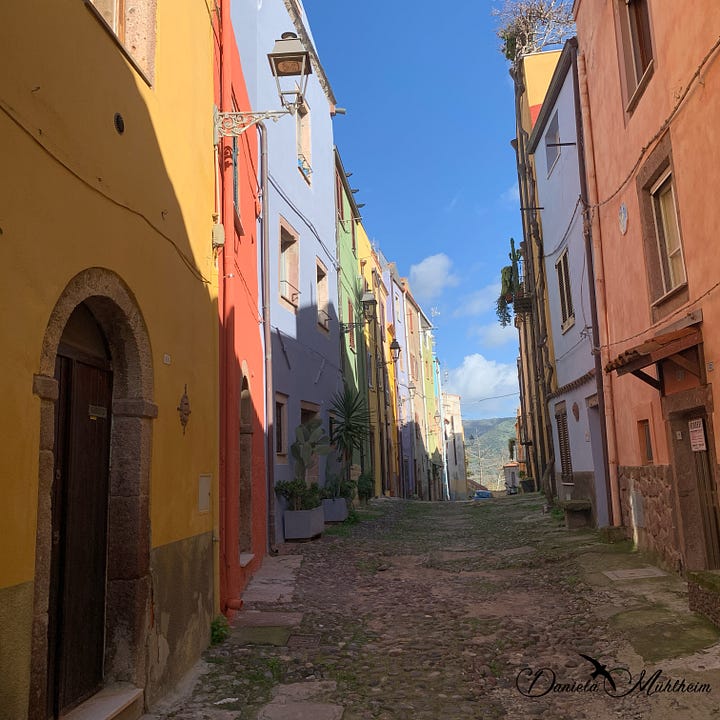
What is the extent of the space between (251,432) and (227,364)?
223cm

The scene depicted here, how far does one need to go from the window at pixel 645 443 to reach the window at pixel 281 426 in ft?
17.8

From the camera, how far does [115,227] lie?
169 inches

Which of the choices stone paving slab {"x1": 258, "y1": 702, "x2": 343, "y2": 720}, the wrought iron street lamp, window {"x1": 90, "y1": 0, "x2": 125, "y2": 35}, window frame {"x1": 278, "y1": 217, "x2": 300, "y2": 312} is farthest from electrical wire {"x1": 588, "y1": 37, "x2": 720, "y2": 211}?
stone paving slab {"x1": 258, "y1": 702, "x2": 343, "y2": 720}

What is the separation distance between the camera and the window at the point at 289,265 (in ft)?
41.3

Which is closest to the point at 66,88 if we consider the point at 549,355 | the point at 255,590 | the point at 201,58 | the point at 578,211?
the point at 201,58

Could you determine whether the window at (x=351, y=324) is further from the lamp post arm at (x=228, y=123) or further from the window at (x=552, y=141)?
the lamp post arm at (x=228, y=123)

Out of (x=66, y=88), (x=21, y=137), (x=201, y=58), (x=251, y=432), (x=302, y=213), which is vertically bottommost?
(x=251, y=432)

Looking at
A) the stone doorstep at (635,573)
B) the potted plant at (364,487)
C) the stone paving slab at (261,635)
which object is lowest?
the stone paving slab at (261,635)

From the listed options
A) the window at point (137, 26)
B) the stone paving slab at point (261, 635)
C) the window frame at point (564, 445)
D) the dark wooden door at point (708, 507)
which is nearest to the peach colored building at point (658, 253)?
the dark wooden door at point (708, 507)

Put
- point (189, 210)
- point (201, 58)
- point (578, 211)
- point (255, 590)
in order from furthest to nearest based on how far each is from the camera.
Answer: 1. point (578, 211)
2. point (255, 590)
3. point (201, 58)
4. point (189, 210)

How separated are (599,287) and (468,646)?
20.0ft

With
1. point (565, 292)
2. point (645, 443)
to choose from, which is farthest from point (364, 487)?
point (645, 443)

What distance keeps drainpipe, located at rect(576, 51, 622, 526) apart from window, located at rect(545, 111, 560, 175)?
228cm

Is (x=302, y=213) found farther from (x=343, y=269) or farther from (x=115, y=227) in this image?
(x=115, y=227)
